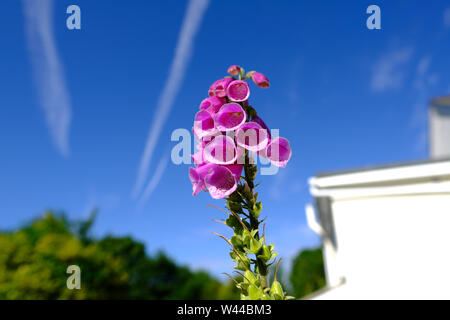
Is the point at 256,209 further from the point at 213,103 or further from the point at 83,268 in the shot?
the point at 83,268

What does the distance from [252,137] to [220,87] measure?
0.23 metres

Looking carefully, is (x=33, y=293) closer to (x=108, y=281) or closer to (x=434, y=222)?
(x=108, y=281)

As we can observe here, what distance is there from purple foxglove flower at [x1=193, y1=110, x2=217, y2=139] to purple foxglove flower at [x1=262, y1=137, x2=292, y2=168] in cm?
19

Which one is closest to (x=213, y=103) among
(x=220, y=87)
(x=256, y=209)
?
(x=220, y=87)

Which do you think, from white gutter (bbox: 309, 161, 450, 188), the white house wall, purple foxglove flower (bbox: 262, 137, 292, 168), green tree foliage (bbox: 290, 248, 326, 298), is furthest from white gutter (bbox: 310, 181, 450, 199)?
green tree foliage (bbox: 290, 248, 326, 298)

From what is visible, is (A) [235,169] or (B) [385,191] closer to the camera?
(A) [235,169]

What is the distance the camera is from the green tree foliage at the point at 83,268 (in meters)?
12.9

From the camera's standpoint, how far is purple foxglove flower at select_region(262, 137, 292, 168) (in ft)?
3.30

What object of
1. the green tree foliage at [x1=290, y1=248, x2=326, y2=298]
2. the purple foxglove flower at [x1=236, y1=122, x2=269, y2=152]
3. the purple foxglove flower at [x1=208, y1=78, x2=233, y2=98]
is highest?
the purple foxglove flower at [x1=208, y1=78, x2=233, y2=98]

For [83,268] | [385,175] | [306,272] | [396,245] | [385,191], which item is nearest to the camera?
[396,245]

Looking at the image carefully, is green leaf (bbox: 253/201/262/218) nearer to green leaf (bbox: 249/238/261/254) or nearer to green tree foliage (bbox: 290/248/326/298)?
green leaf (bbox: 249/238/261/254)

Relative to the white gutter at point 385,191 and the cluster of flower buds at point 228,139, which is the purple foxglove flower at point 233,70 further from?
the white gutter at point 385,191

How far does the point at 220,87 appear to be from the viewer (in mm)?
1068

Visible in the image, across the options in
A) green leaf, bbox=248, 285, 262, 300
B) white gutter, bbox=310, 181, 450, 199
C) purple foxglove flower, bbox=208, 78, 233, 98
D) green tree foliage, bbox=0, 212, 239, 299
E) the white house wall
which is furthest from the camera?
green tree foliage, bbox=0, 212, 239, 299
